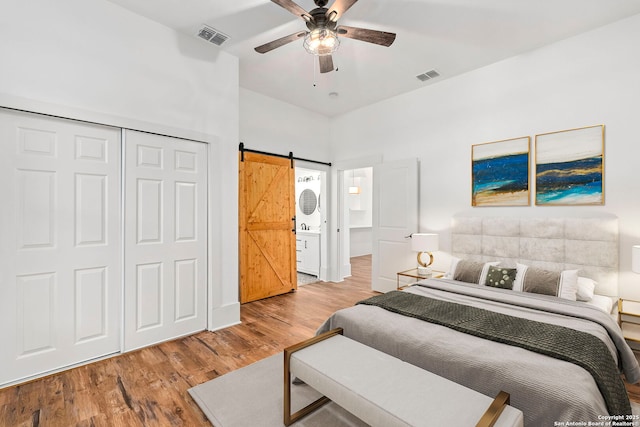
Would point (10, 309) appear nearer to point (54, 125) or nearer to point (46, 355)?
point (46, 355)

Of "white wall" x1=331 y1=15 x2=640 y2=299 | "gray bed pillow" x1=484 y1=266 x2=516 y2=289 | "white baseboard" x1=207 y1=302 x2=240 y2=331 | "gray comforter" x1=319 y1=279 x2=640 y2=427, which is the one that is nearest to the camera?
"gray comforter" x1=319 y1=279 x2=640 y2=427

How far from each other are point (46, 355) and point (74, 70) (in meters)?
2.43

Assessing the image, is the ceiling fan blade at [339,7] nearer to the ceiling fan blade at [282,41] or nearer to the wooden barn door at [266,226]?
the ceiling fan blade at [282,41]

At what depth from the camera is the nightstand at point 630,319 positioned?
2475 mm

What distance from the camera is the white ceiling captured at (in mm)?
2635

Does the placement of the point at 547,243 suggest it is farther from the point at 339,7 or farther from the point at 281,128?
the point at 281,128

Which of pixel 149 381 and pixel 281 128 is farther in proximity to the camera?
pixel 281 128

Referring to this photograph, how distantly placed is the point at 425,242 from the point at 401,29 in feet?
8.29

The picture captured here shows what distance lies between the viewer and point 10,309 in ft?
7.36

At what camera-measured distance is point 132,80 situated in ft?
9.18

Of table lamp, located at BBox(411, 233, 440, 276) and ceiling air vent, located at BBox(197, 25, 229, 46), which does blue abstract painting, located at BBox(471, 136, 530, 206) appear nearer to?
table lamp, located at BBox(411, 233, 440, 276)

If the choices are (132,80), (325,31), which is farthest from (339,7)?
(132,80)

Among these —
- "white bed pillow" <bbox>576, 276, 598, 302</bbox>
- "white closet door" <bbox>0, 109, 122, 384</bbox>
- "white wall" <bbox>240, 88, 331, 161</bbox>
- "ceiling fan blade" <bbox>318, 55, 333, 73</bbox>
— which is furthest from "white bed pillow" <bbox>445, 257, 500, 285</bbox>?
"white closet door" <bbox>0, 109, 122, 384</bbox>

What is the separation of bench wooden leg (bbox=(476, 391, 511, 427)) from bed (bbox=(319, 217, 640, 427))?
0.18 metres
